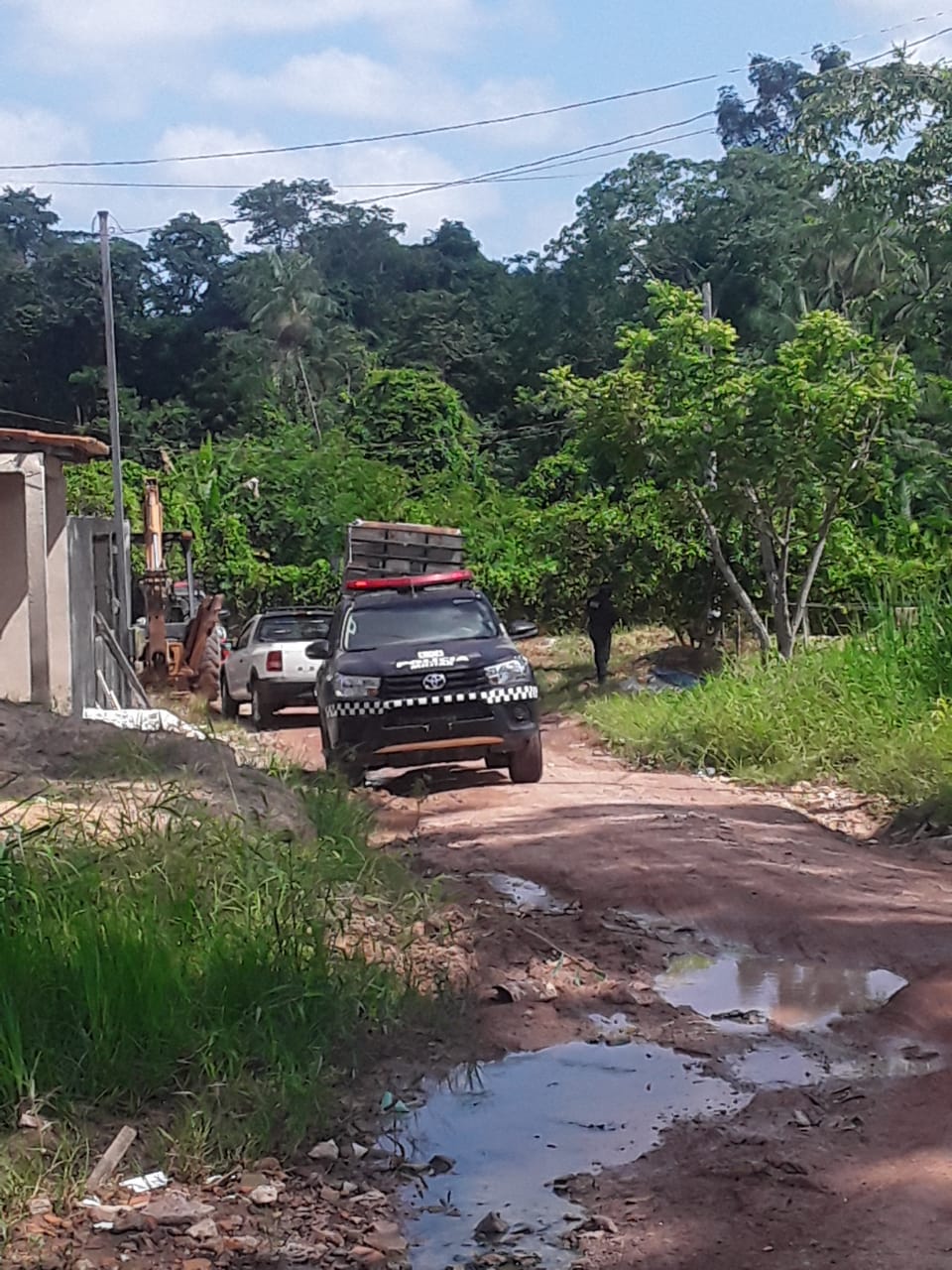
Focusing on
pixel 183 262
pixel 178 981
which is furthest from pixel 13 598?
pixel 183 262

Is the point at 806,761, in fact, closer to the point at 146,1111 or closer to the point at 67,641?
the point at 67,641

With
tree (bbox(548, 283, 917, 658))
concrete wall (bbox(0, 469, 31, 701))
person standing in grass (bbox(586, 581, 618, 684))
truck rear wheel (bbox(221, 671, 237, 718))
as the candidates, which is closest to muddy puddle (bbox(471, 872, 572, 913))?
concrete wall (bbox(0, 469, 31, 701))

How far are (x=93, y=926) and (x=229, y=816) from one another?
222 centimetres

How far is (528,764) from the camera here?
12695mm

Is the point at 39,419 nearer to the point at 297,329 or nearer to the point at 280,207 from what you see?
the point at 297,329

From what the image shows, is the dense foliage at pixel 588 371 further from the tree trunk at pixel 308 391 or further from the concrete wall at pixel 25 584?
the concrete wall at pixel 25 584

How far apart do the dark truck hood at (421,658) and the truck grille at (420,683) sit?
0.04 m

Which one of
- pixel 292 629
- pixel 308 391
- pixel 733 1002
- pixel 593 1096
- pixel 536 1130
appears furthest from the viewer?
pixel 308 391

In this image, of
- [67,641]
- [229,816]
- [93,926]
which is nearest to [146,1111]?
[93,926]

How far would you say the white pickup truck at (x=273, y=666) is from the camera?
19.4 meters

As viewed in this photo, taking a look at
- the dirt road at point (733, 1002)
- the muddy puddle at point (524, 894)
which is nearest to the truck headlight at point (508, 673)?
the dirt road at point (733, 1002)

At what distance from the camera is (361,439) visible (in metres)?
44.6

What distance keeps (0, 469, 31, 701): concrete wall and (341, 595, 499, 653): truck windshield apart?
3505 mm

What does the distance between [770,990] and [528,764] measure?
6207mm
